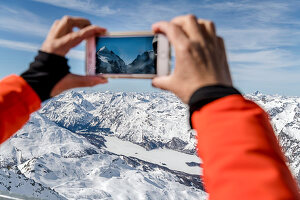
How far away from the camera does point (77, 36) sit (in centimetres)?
175

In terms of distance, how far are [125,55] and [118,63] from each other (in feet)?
0.26

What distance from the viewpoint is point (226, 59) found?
4.45 feet

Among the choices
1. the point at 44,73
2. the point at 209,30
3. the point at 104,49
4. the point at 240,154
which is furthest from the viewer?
the point at 104,49

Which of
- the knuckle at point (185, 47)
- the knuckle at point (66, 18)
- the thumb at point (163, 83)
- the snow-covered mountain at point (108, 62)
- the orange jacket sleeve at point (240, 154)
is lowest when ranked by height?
the orange jacket sleeve at point (240, 154)

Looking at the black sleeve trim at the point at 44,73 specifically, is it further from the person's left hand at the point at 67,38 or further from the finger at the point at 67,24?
the finger at the point at 67,24

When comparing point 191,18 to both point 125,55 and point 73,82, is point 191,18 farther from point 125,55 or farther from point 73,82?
point 125,55

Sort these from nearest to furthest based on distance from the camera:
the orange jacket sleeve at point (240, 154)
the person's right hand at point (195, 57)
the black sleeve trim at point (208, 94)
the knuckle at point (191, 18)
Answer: the orange jacket sleeve at point (240, 154) < the black sleeve trim at point (208, 94) < the person's right hand at point (195, 57) < the knuckle at point (191, 18)

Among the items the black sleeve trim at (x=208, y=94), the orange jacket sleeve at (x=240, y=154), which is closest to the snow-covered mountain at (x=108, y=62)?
the black sleeve trim at (x=208, y=94)

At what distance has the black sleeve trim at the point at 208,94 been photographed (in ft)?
3.52

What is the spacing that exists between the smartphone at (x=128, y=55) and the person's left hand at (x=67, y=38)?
21cm

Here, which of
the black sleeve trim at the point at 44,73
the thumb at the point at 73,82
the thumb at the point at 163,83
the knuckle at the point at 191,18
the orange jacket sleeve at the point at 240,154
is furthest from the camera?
the thumb at the point at 73,82

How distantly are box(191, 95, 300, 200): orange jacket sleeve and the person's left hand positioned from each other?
3.26 ft

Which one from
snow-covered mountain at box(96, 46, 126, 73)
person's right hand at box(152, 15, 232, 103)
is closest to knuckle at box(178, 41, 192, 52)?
person's right hand at box(152, 15, 232, 103)

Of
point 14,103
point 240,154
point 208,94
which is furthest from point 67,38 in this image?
point 240,154
